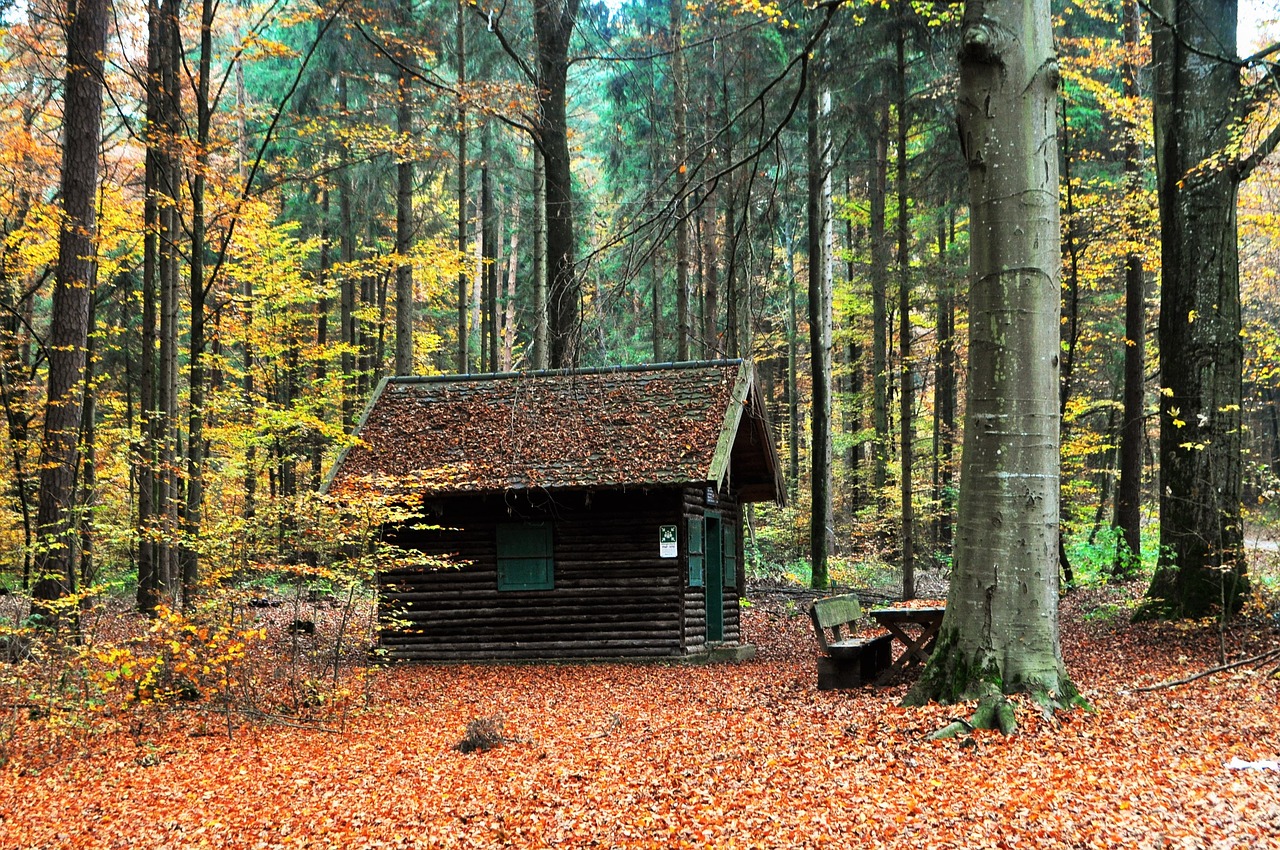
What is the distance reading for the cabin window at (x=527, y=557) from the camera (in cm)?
1318

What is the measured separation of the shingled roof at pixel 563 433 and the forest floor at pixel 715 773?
3.54 m

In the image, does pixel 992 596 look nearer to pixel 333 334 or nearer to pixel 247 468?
pixel 247 468

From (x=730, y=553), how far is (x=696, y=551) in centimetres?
201

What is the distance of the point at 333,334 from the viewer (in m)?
29.8

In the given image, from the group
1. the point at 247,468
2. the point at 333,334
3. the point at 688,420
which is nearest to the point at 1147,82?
the point at 688,420

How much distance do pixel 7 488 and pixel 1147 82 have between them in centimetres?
2143

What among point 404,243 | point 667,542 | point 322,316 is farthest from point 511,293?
point 667,542

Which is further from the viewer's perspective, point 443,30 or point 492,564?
point 443,30

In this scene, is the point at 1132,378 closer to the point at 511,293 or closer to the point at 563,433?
the point at 563,433

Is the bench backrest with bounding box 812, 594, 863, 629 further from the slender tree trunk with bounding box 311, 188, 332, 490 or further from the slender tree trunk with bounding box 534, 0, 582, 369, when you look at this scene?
the slender tree trunk with bounding box 311, 188, 332, 490

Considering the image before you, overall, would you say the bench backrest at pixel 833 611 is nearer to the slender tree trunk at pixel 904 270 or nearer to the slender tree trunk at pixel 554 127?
the slender tree trunk at pixel 904 270

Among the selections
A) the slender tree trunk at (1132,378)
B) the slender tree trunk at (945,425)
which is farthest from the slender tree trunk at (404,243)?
the slender tree trunk at (1132,378)

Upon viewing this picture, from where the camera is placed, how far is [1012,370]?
21.1ft

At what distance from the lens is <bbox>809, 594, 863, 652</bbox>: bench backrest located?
8883 millimetres
